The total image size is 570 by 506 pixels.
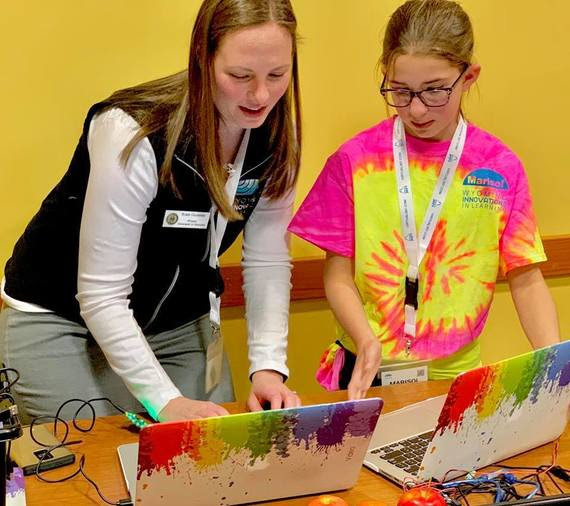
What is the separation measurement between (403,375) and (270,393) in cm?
35

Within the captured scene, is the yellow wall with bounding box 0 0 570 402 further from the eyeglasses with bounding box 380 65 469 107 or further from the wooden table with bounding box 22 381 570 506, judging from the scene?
the wooden table with bounding box 22 381 570 506

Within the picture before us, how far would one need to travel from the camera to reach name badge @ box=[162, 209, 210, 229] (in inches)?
68.1

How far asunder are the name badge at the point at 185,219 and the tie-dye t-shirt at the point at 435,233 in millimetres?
287

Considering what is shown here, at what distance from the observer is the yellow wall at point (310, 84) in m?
2.13

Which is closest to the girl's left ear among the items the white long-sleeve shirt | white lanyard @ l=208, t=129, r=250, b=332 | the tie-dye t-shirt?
the tie-dye t-shirt

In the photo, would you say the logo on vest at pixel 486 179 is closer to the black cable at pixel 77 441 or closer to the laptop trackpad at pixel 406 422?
the laptop trackpad at pixel 406 422

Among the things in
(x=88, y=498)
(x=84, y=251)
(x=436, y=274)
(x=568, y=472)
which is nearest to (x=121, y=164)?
(x=84, y=251)

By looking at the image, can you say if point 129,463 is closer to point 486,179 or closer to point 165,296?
point 165,296

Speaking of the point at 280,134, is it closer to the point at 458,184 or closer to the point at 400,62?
the point at 400,62

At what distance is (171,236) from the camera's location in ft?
5.80

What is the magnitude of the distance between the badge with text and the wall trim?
433mm

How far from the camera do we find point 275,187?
6.02 feet

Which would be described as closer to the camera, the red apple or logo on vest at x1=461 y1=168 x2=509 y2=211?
the red apple

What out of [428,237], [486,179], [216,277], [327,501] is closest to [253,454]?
[327,501]
